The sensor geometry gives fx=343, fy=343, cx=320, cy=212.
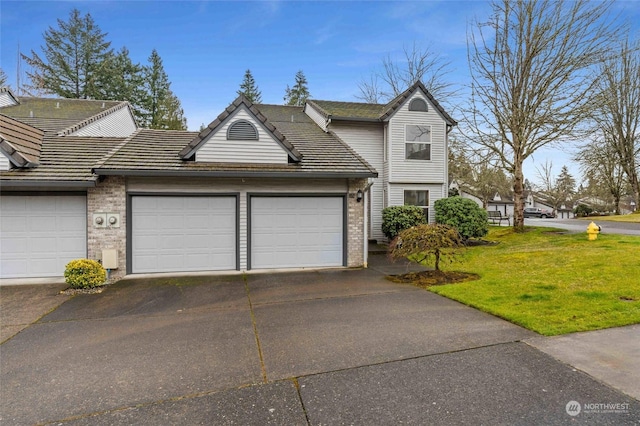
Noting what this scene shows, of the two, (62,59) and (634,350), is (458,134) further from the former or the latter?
(62,59)

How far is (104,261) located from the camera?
331 inches

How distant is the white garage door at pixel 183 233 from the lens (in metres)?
9.00

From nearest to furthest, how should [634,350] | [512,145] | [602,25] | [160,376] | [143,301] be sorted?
[160,376]
[634,350]
[143,301]
[602,25]
[512,145]

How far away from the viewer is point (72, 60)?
1200 inches

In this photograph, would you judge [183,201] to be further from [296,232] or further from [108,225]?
[296,232]

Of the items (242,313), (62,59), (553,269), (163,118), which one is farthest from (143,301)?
(62,59)

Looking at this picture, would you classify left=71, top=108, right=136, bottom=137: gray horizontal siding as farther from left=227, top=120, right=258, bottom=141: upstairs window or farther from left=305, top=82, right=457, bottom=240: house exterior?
left=305, top=82, right=457, bottom=240: house exterior

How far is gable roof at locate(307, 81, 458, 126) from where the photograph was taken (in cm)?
1441

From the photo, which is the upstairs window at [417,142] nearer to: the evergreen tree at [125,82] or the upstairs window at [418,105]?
the upstairs window at [418,105]

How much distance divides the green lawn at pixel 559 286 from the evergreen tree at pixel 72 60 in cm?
3425

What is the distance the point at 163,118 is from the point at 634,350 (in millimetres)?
33908

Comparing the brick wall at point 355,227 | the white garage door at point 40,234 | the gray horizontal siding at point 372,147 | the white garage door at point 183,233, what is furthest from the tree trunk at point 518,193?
the white garage door at point 40,234

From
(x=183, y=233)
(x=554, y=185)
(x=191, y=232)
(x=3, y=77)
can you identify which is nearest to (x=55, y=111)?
(x=183, y=233)

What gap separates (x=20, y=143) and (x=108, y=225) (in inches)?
131
